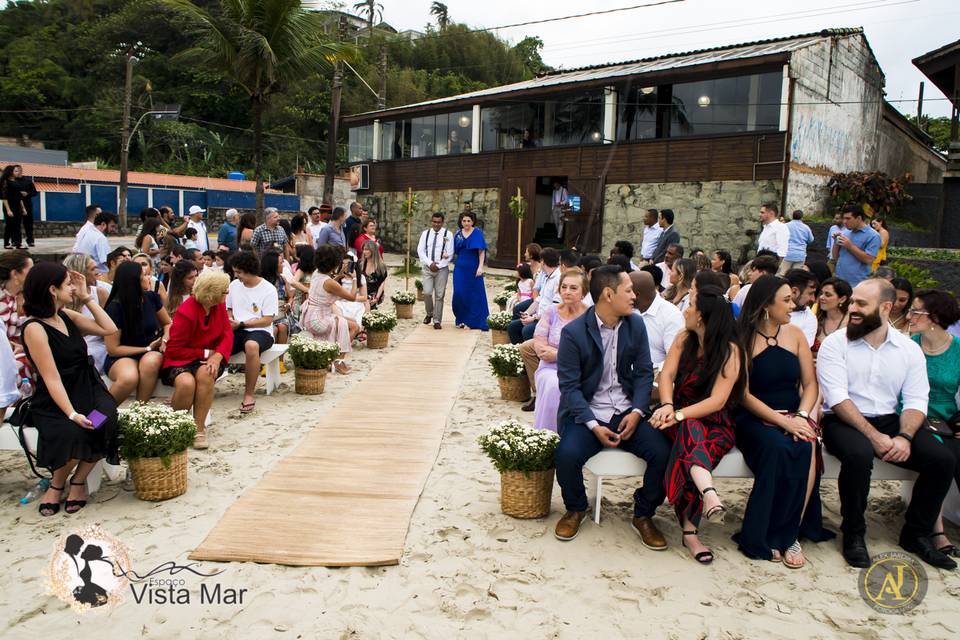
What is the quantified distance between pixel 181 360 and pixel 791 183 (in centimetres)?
1463

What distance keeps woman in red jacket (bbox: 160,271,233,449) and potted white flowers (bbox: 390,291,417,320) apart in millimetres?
7082

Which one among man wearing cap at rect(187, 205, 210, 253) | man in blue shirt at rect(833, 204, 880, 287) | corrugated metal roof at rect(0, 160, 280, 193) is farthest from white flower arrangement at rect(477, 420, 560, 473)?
corrugated metal roof at rect(0, 160, 280, 193)

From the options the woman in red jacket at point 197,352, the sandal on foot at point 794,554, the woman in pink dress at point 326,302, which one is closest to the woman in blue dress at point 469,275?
the woman in pink dress at point 326,302

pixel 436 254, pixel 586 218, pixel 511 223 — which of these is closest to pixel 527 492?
pixel 436 254

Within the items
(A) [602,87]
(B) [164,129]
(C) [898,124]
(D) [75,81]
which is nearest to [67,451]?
(A) [602,87]

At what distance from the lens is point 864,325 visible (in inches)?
178

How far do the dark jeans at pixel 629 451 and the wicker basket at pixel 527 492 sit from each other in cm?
17

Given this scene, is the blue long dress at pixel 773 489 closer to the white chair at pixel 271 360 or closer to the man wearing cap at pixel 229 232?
the white chair at pixel 271 360

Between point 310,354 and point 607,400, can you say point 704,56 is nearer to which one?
point 310,354

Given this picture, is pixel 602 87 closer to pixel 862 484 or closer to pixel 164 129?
pixel 862 484

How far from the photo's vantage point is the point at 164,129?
129 ft

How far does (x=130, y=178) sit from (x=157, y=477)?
29601 millimetres

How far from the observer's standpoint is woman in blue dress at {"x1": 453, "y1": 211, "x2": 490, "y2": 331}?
38.9 feet

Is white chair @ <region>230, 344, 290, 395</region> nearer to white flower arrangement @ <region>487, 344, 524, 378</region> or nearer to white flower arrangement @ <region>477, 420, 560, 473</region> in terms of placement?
white flower arrangement @ <region>487, 344, 524, 378</region>
